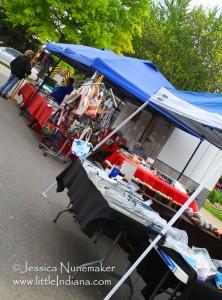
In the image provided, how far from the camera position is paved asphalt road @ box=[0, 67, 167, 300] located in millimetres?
4695

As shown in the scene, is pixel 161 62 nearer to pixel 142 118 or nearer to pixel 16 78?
pixel 142 118

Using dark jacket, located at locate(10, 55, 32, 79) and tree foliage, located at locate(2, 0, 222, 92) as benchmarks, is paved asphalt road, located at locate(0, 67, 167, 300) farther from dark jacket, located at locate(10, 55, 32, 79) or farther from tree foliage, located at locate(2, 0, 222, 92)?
tree foliage, located at locate(2, 0, 222, 92)

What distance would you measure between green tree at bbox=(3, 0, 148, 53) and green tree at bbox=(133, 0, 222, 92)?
9.26m

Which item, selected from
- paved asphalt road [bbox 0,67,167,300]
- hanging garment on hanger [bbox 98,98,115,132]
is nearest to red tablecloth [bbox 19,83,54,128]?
hanging garment on hanger [bbox 98,98,115,132]

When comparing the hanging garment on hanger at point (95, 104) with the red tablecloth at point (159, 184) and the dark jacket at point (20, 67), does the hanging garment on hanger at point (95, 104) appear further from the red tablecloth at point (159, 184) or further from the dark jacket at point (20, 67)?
the dark jacket at point (20, 67)

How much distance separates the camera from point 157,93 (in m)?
7.24

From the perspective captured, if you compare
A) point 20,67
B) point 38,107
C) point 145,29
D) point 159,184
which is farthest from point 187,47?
point 159,184

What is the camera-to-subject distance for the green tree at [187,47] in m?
33.5

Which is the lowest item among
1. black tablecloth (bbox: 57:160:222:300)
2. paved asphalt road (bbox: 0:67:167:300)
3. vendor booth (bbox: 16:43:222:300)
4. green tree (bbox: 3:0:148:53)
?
paved asphalt road (bbox: 0:67:167:300)

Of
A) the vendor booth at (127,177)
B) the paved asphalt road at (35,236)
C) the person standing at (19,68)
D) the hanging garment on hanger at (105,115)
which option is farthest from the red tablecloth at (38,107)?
the paved asphalt road at (35,236)

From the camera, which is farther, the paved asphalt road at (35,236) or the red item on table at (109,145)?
→ the red item on table at (109,145)

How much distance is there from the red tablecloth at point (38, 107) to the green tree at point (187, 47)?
21.2 metres

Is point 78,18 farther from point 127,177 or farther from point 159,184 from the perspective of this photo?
point 127,177

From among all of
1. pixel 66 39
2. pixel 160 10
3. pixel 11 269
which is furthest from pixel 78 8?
pixel 11 269
